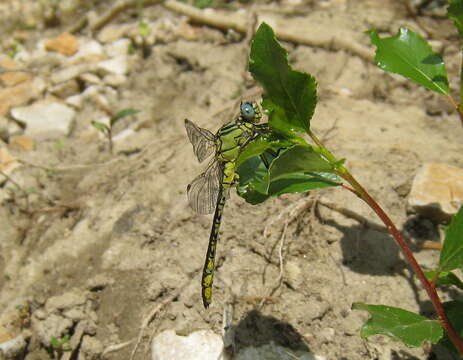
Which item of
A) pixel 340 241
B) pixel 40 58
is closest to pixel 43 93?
pixel 40 58

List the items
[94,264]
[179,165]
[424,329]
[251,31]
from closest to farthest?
1. [424,329]
2. [94,264]
3. [179,165]
4. [251,31]

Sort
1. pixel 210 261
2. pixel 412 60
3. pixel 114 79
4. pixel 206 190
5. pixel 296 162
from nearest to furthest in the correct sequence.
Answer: pixel 296 162
pixel 412 60
pixel 210 261
pixel 206 190
pixel 114 79

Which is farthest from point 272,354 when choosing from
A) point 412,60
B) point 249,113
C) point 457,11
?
point 457,11

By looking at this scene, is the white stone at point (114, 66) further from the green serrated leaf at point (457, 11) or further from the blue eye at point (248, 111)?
the green serrated leaf at point (457, 11)

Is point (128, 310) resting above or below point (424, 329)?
below

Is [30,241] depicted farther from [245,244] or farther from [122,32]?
[122,32]

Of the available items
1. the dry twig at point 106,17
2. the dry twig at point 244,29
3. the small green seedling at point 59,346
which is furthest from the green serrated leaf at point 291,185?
the dry twig at point 106,17

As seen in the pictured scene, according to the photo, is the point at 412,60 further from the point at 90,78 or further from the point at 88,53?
the point at 88,53

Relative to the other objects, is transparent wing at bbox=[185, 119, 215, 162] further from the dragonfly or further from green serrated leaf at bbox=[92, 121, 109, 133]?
green serrated leaf at bbox=[92, 121, 109, 133]
